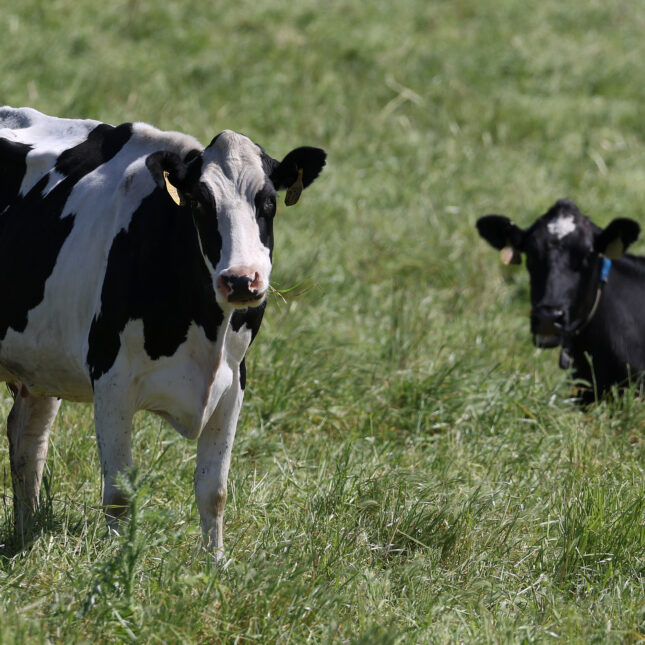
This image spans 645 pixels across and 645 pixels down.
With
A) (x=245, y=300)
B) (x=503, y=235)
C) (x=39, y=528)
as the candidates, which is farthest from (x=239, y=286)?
(x=503, y=235)

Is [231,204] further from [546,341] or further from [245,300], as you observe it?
[546,341]

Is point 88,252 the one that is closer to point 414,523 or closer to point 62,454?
point 62,454

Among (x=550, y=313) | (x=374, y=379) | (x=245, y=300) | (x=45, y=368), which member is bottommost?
(x=374, y=379)

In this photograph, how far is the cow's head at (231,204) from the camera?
3363 millimetres

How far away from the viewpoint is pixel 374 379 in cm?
596

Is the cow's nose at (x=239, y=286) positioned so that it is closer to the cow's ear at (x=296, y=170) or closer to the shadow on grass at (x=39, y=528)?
the cow's ear at (x=296, y=170)

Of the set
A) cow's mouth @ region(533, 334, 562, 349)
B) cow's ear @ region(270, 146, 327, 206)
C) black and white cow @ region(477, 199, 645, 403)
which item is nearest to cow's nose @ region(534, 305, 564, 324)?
black and white cow @ region(477, 199, 645, 403)

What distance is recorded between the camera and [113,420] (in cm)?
377

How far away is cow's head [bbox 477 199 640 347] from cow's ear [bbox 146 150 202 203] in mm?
3268

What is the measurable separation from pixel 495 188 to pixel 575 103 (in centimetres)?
307

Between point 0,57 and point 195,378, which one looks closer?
point 195,378

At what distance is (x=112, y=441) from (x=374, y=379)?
2408mm

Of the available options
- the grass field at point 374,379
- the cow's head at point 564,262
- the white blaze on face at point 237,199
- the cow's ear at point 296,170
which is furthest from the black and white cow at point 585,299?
the white blaze on face at point 237,199

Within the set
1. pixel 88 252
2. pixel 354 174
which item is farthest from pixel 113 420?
pixel 354 174
